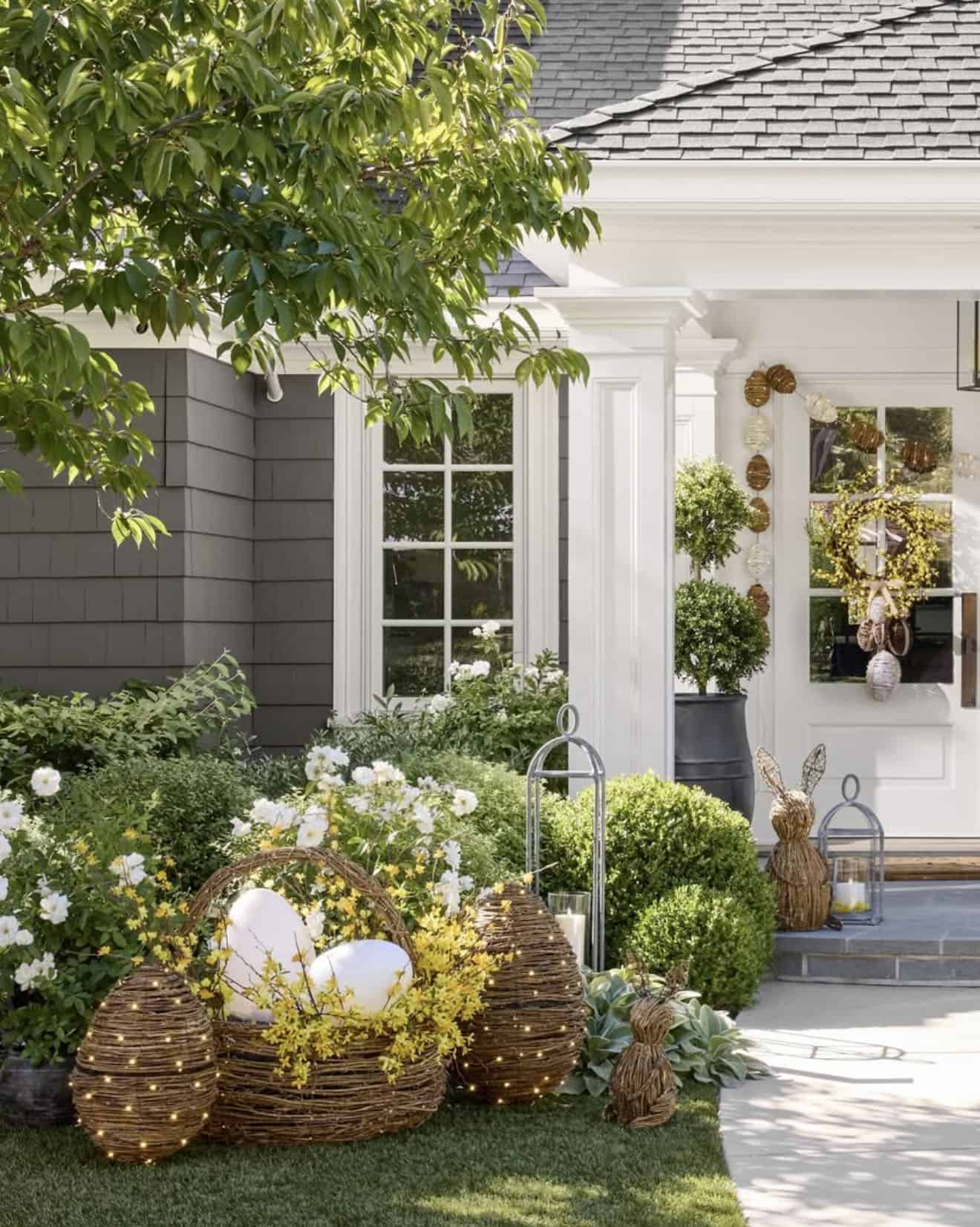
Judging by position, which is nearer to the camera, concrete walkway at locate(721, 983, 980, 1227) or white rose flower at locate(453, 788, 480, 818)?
concrete walkway at locate(721, 983, 980, 1227)

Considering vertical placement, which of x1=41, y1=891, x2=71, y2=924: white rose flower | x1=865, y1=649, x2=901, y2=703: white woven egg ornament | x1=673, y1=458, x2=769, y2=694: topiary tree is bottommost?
x1=41, y1=891, x2=71, y2=924: white rose flower

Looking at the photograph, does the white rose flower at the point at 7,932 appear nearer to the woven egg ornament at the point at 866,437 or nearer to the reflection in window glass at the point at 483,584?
the reflection in window glass at the point at 483,584

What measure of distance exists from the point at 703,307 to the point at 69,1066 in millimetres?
4170

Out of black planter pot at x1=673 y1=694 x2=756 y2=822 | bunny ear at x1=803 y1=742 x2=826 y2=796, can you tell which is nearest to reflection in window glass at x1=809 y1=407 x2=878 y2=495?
black planter pot at x1=673 y1=694 x2=756 y2=822

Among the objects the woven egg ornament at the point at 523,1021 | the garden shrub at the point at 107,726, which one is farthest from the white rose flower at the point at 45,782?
the garden shrub at the point at 107,726

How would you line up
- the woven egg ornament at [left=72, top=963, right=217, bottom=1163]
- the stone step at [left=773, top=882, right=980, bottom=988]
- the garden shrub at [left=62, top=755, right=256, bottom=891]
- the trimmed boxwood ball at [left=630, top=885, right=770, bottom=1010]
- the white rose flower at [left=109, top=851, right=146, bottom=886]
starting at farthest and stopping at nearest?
1. the stone step at [left=773, top=882, right=980, bottom=988]
2. the garden shrub at [left=62, top=755, right=256, bottom=891]
3. the trimmed boxwood ball at [left=630, top=885, right=770, bottom=1010]
4. the white rose flower at [left=109, top=851, right=146, bottom=886]
5. the woven egg ornament at [left=72, top=963, right=217, bottom=1163]

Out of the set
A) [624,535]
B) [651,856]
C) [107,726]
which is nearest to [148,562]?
[107,726]

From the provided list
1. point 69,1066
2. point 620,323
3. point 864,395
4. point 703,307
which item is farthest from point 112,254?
point 864,395

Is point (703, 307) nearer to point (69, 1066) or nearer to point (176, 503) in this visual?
point (176, 503)

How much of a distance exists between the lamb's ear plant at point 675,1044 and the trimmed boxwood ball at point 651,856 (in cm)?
68

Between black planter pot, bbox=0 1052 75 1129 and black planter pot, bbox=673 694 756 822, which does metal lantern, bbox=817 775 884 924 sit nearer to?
black planter pot, bbox=673 694 756 822

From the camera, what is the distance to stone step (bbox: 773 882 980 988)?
6555 mm

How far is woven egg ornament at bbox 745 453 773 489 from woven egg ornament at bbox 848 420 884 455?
0.45 metres

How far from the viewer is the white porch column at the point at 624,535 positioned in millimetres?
6785
